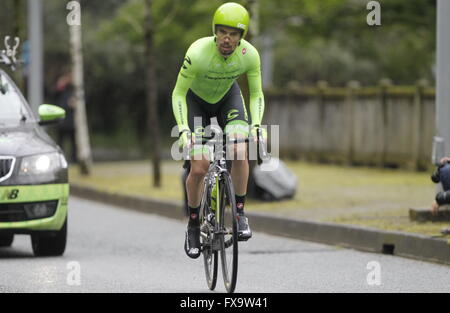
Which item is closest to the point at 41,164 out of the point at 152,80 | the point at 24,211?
the point at 24,211

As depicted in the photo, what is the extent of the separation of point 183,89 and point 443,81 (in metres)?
4.22

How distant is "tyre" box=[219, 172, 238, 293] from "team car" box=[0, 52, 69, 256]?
2.50m

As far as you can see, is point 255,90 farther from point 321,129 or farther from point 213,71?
point 321,129

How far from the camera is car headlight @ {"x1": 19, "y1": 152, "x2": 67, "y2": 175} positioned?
10.7 metres

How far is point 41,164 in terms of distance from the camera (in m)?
10.8

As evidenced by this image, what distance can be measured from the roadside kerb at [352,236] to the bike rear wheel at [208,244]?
2.51 m

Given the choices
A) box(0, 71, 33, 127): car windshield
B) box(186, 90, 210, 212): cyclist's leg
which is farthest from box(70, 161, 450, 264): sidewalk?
box(0, 71, 33, 127): car windshield

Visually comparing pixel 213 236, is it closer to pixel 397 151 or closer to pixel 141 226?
pixel 141 226

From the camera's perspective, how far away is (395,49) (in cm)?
3569

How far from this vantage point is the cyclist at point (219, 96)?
340 inches

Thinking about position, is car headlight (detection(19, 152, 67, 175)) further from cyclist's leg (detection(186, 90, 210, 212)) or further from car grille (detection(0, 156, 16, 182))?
cyclist's leg (detection(186, 90, 210, 212))
